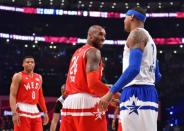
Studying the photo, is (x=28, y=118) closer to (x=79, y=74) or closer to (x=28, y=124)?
(x=28, y=124)

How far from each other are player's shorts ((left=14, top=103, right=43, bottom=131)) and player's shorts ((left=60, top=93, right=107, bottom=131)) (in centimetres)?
270

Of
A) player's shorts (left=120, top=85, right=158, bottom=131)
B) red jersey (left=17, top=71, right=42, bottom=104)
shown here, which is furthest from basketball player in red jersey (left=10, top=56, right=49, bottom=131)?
player's shorts (left=120, top=85, right=158, bottom=131)

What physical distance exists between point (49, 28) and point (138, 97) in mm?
36470

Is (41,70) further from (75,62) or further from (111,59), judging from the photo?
(75,62)

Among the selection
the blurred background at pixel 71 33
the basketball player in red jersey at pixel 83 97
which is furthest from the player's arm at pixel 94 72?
the blurred background at pixel 71 33

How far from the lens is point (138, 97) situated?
4.93m

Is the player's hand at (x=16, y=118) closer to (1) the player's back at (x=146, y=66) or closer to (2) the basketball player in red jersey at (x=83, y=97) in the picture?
(2) the basketball player in red jersey at (x=83, y=97)

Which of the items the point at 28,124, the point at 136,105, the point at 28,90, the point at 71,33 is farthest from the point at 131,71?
the point at 71,33

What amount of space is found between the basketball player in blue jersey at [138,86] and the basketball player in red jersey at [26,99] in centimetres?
394

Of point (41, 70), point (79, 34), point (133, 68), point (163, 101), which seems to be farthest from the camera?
point (79, 34)

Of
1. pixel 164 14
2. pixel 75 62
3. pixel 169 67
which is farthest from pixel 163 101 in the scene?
pixel 75 62

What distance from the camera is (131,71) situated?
4727 mm

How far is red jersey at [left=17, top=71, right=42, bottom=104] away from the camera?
882 centimetres

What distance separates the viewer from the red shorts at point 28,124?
333 inches
